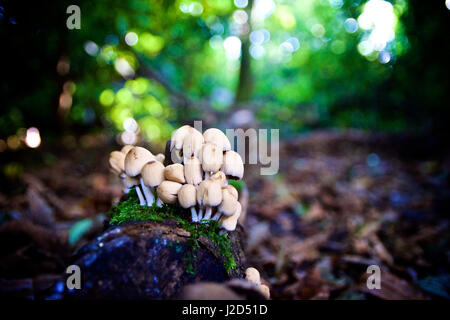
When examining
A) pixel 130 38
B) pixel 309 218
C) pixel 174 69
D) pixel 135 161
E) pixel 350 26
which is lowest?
pixel 309 218

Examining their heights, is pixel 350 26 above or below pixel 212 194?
above

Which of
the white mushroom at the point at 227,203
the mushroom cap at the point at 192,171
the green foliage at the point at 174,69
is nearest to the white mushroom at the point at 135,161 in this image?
the mushroom cap at the point at 192,171

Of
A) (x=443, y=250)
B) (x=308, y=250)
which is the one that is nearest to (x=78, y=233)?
(x=308, y=250)

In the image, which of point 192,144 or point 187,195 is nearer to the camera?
point 187,195

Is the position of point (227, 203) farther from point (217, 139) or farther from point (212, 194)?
point (217, 139)

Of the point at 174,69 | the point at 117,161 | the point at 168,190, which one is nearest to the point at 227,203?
the point at 168,190

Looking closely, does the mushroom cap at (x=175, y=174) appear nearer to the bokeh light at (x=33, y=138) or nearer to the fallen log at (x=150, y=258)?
the fallen log at (x=150, y=258)

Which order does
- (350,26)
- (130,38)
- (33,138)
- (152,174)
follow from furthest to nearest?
(350,26) < (33,138) < (130,38) < (152,174)
